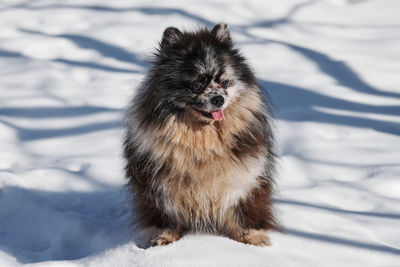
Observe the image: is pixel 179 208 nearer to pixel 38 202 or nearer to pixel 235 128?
pixel 235 128

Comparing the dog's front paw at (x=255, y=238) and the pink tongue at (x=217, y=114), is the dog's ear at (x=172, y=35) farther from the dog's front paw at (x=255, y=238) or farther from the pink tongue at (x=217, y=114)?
the dog's front paw at (x=255, y=238)

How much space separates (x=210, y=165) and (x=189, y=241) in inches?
18.3

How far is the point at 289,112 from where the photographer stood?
474cm

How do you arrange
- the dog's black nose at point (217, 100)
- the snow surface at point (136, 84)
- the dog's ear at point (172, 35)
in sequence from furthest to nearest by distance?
the snow surface at point (136, 84), the dog's ear at point (172, 35), the dog's black nose at point (217, 100)

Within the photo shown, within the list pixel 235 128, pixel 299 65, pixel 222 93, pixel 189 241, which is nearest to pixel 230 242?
pixel 189 241

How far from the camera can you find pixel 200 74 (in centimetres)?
259

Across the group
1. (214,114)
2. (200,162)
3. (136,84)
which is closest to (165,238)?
(200,162)

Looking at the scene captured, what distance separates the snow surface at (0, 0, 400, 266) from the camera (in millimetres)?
2855

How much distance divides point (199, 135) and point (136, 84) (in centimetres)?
277

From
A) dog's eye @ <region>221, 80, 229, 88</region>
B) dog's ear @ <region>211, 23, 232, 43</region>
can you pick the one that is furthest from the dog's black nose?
dog's ear @ <region>211, 23, 232, 43</region>

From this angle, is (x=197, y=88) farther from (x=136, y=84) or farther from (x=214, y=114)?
(x=136, y=84)

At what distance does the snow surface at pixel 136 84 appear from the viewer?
9.37 feet

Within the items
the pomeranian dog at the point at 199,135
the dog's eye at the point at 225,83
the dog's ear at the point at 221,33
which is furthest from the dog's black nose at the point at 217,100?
the dog's ear at the point at 221,33

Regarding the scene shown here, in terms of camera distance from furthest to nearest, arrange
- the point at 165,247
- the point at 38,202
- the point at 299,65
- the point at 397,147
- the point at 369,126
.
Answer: the point at 299,65, the point at 369,126, the point at 397,147, the point at 38,202, the point at 165,247
